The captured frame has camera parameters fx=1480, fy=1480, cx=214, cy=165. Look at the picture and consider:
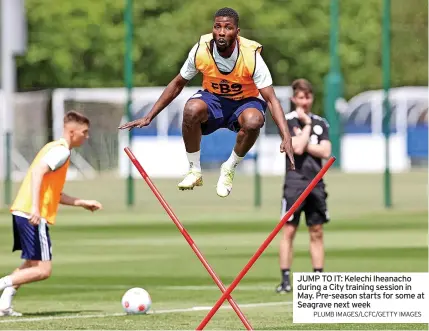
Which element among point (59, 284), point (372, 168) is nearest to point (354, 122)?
point (372, 168)

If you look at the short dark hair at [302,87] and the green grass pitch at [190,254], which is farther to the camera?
the short dark hair at [302,87]

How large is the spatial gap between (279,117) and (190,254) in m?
9.66

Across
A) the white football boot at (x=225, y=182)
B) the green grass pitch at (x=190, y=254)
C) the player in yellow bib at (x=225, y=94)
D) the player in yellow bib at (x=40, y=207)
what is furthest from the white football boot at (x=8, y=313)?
the white football boot at (x=225, y=182)

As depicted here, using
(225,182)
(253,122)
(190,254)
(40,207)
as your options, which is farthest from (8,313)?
(190,254)

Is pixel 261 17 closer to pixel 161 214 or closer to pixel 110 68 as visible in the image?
pixel 110 68

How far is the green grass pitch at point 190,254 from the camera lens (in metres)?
13.5

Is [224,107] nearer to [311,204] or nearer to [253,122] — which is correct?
[253,122]

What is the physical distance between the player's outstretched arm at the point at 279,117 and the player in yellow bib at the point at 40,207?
2695mm

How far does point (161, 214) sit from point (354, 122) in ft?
74.1

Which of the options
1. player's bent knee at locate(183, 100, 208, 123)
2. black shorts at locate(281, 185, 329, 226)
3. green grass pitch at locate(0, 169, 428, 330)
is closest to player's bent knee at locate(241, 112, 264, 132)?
player's bent knee at locate(183, 100, 208, 123)

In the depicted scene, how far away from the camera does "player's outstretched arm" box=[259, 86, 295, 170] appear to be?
10.9m

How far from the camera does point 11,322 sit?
1303 centimetres

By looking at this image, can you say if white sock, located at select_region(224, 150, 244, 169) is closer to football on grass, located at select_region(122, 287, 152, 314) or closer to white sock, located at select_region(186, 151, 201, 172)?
white sock, located at select_region(186, 151, 201, 172)

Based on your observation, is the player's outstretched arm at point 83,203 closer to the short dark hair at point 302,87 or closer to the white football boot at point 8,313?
the white football boot at point 8,313
